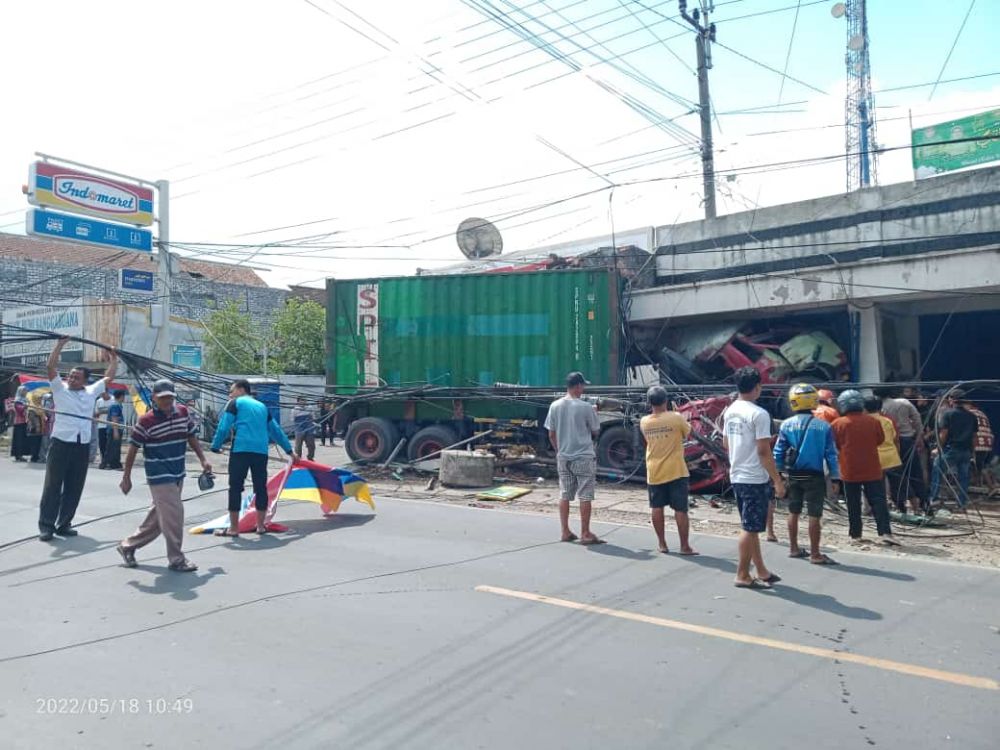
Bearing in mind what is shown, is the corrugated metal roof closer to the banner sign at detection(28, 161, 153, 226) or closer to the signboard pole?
the signboard pole

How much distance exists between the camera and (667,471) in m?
→ 7.19

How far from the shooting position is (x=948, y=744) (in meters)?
3.51

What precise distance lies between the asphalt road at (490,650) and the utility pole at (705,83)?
13130 mm

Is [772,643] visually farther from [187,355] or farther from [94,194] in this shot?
[187,355]

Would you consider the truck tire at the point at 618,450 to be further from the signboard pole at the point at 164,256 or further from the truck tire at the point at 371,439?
the signboard pole at the point at 164,256

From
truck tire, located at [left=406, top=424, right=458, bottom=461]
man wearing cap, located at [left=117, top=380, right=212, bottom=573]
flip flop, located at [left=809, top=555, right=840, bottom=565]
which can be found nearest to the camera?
man wearing cap, located at [left=117, top=380, right=212, bottom=573]

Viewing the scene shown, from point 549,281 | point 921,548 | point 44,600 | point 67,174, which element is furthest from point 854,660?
point 67,174

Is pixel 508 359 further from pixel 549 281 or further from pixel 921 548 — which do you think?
pixel 921 548

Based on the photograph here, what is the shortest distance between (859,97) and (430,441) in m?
21.6

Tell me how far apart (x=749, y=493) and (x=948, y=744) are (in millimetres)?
2666

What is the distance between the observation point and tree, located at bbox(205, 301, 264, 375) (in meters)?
27.2

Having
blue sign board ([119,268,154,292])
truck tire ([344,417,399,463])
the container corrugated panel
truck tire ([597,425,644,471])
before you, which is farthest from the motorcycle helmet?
blue sign board ([119,268,154,292])

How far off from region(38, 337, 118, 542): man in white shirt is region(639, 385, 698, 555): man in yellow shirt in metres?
5.25

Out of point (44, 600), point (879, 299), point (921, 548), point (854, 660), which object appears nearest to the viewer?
point (854, 660)
